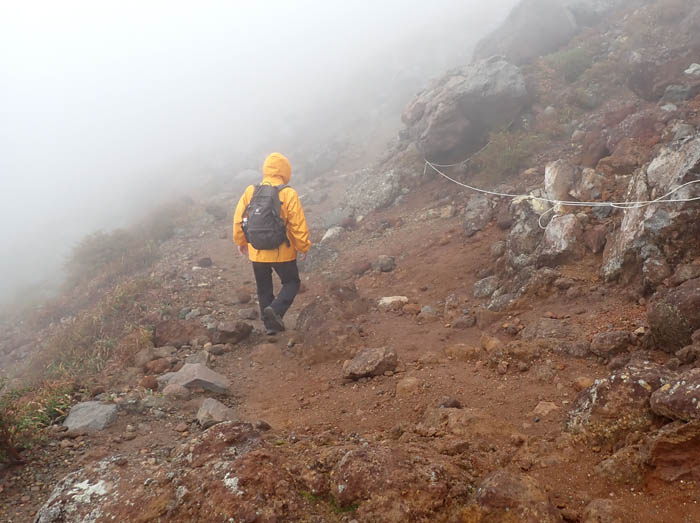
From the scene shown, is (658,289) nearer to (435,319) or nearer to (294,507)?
(435,319)

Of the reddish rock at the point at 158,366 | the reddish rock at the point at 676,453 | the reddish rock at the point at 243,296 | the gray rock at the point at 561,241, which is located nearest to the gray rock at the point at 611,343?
the reddish rock at the point at 676,453

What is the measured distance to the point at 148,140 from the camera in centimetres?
3528

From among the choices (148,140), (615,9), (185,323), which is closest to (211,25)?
(148,140)

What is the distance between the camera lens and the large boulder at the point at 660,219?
12.7ft

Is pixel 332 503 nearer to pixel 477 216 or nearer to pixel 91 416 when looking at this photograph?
pixel 91 416

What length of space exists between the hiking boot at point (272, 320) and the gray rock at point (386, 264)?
2.30 meters

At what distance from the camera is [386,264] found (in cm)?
757

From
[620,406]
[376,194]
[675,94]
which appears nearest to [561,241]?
[620,406]

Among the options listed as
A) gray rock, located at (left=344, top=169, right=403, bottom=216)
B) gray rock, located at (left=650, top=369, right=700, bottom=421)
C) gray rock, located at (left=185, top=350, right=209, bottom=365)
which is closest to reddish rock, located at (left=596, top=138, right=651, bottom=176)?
gray rock, located at (left=650, top=369, right=700, bottom=421)

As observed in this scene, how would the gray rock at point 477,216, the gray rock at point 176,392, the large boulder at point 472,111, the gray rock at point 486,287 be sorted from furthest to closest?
the large boulder at point 472,111
the gray rock at point 477,216
the gray rock at point 486,287
the gray rock at point 176,392

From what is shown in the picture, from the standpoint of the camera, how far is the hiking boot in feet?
18.7

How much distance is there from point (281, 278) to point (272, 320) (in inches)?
20.7

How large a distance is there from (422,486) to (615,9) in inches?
716

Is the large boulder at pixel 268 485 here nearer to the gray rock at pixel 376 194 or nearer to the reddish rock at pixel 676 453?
the reddish rock at pixel 676 453
